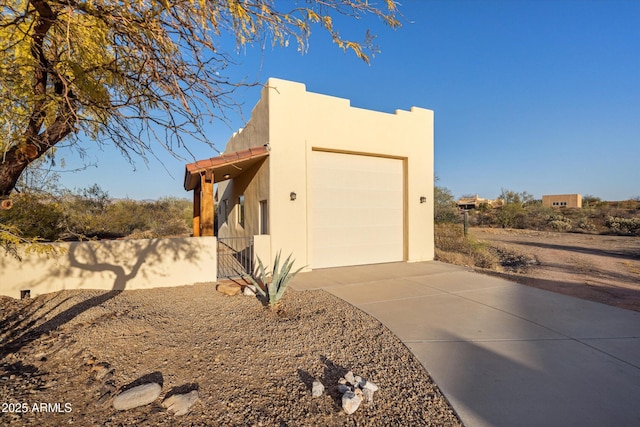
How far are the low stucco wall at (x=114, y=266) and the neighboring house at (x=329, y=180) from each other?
2.61 ft

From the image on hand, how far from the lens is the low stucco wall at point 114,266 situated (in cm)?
577

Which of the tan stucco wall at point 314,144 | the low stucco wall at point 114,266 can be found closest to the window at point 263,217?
the tan stucco wall at point 314,144

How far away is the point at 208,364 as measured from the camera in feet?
10.7

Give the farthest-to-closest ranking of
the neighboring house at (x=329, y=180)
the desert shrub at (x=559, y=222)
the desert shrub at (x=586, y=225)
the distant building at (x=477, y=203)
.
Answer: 1. the distant building at (x=477, y=203)
2. the desert shrub at (x=559, y=222)
3. the desert shrub at (x=586, y=225)
4. the neighboring house at (x=329, y=180)

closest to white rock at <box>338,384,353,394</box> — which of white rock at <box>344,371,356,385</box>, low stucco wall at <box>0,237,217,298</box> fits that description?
white rock at <box>344,371,356,385</box>

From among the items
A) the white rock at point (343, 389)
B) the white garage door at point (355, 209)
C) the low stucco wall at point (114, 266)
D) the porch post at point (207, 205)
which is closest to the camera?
the white rock at point (343, 389)

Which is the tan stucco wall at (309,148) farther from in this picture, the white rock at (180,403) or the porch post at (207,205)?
the white rock at (180,403)

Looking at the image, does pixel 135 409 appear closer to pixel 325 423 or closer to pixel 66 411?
pixel 66 411

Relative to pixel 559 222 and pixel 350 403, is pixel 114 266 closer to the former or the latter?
pixel 350 403

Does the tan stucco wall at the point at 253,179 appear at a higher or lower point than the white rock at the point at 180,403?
higher

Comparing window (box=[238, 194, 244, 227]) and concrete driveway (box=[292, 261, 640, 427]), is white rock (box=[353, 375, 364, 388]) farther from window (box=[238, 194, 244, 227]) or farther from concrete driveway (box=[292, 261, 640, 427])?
window (box=[238, 194, 244, 227])

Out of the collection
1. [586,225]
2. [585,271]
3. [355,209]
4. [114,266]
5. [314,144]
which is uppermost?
[314,144]

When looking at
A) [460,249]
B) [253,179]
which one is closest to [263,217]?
[253,179]

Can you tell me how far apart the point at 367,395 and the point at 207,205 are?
20.3 ft
